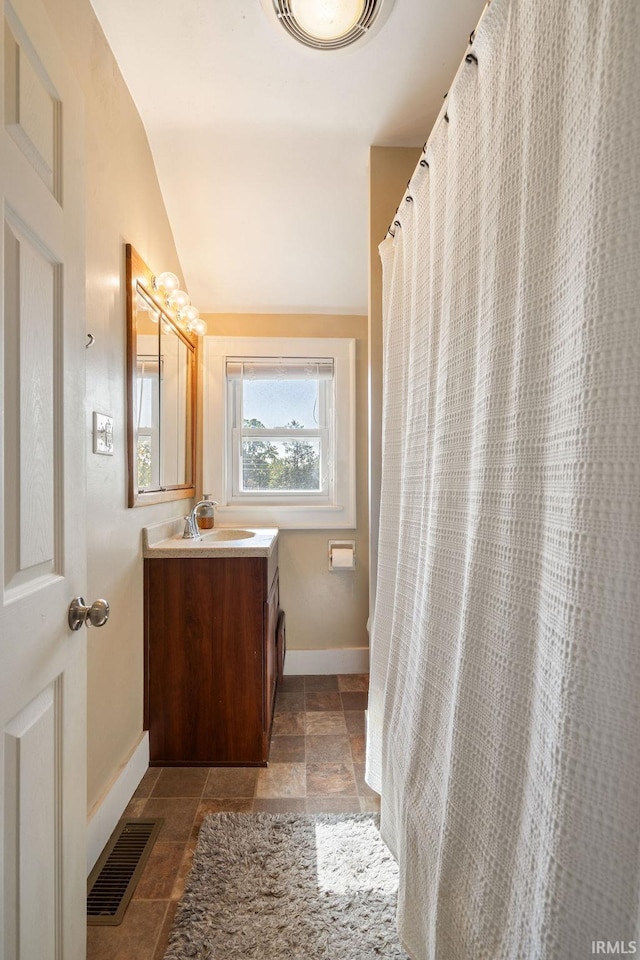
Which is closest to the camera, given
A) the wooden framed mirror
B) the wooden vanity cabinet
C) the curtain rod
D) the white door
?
the white door

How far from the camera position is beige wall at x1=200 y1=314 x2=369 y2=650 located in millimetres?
2832

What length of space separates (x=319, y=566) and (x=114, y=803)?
1551 mm

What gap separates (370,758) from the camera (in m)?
1.62

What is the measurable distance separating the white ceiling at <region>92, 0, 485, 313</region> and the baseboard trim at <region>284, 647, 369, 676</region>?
211 cm

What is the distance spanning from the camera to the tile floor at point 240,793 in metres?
1.20

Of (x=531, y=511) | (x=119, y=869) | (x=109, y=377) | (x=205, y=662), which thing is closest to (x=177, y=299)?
(x=109, y=377)

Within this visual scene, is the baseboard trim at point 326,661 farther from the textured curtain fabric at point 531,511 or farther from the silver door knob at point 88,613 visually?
the silver door knob at point 88,613

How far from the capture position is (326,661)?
2822mm

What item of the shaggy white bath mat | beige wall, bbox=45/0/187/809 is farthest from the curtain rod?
the shaggy white bath mat

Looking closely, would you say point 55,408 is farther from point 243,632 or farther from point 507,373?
point 243,632

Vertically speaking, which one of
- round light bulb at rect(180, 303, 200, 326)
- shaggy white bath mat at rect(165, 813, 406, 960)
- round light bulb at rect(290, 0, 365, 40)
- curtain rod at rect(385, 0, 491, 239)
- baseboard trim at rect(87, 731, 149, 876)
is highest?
round light bulb at rect(290, 0, 365, 40)

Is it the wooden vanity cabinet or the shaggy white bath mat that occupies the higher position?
the wooden vanity cabinet

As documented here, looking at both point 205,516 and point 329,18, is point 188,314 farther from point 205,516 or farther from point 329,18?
point 329,18

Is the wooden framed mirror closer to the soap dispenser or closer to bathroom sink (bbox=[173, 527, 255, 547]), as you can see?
the soap dispenser
